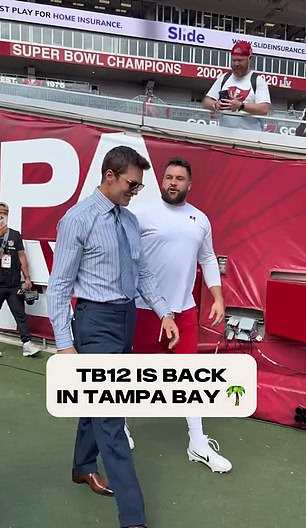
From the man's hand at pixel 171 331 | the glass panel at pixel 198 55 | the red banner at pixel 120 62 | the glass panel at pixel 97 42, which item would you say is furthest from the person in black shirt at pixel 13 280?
the glass panel at pixel 198 55

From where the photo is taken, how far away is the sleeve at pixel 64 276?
2.43m

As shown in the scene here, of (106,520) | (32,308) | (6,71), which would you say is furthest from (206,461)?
(6,71)

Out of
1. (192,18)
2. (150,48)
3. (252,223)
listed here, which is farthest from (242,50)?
(192,18)

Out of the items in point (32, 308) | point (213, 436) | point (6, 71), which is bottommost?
point (213, 436)

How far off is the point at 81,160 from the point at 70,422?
2.82 m

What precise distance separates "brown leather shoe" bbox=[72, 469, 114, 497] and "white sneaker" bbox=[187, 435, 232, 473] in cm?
68

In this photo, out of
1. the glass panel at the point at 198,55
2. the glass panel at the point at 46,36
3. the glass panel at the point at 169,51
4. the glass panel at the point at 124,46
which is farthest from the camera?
the glass panel at the point at 198,55

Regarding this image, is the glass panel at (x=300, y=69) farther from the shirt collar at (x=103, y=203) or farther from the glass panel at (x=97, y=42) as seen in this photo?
the shirt collar at (x=103, y=203)

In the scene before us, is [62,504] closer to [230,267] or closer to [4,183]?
[230,267]

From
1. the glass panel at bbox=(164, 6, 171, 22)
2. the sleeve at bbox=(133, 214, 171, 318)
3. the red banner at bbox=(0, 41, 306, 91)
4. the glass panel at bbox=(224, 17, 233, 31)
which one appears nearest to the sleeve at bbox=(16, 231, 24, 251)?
the sleeve at bbox=(133, 214, 171, 318)

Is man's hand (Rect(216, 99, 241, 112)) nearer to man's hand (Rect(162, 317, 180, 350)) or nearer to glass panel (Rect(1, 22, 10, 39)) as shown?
man's hand (Rect(162, 317, 180, 350))

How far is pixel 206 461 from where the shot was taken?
3.31 meters

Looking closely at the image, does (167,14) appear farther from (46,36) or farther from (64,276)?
(64,276)

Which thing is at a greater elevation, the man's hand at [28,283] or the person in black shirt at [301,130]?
the person in black shirt at [301,130]
